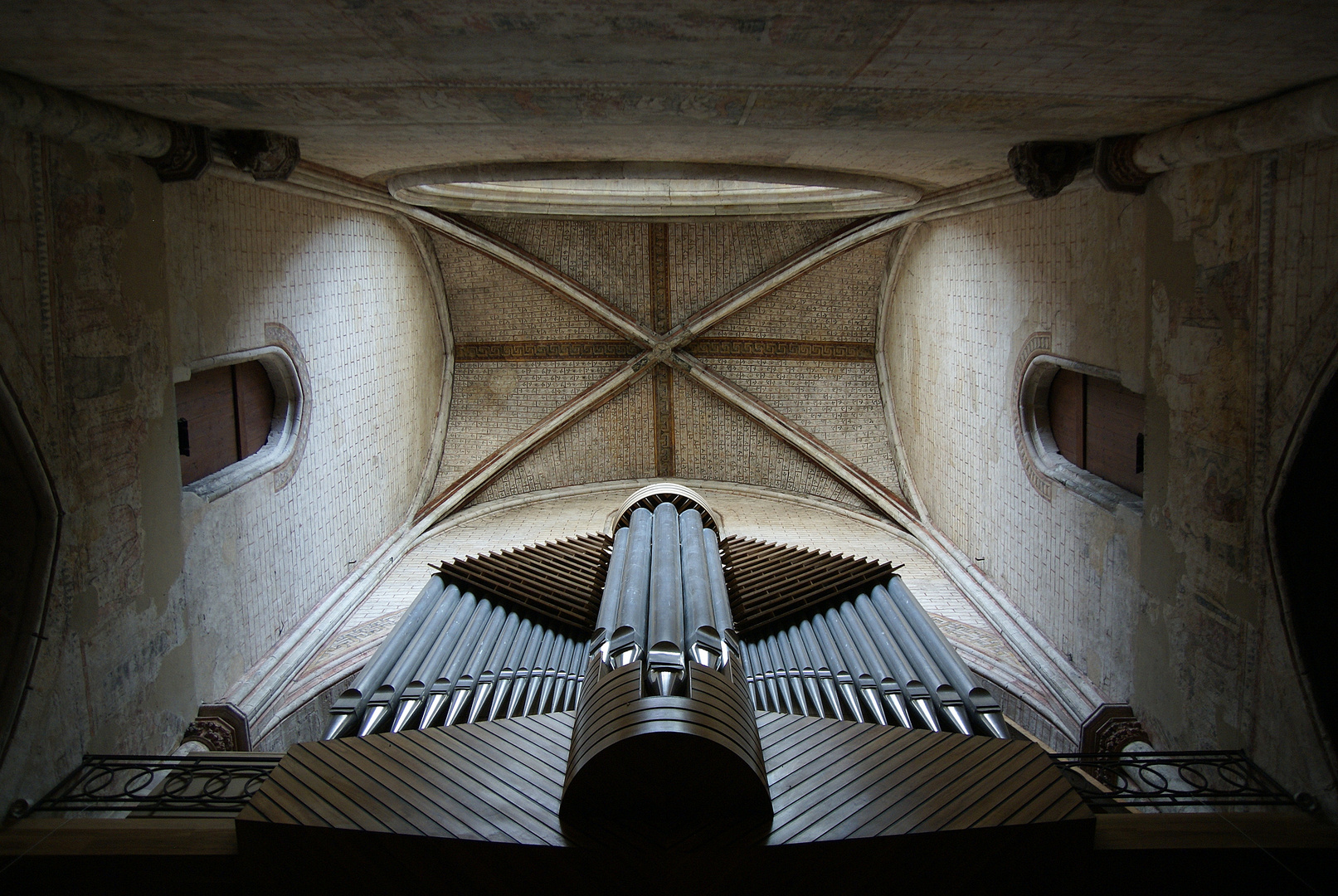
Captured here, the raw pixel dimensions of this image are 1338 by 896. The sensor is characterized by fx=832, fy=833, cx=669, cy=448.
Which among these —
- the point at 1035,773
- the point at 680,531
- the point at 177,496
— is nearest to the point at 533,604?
the point at 680,531

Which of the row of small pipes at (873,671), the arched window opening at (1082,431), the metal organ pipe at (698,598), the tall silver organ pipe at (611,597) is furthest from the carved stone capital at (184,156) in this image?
the arched window opening at (1082,431)

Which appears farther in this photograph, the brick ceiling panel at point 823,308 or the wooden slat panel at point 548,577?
the brick ceiling panel at point 823,308

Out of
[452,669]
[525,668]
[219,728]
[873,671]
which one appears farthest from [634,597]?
[219,728]

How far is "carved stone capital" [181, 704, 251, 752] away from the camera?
18.6 feet

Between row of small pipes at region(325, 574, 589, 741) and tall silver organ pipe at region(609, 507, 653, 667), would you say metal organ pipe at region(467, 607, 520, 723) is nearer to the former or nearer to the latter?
row of small pipes at region(325, 574, 589, 741)

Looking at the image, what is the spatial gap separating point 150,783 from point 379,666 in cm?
155

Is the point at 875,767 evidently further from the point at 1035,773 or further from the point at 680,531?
the point at 680,531

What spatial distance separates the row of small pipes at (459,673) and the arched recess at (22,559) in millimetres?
1638

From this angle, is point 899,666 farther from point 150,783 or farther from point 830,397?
point 830,397

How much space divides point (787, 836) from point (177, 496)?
4410mm

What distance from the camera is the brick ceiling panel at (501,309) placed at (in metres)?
11.5

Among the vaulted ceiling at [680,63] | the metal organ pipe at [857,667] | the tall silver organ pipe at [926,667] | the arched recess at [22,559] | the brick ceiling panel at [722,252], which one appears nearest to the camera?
the vaulted ceiling at [680,63]

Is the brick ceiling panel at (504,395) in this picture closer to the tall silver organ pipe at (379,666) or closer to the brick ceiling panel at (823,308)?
the brick ceiling panel at (823,308)

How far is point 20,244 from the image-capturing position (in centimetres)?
407
